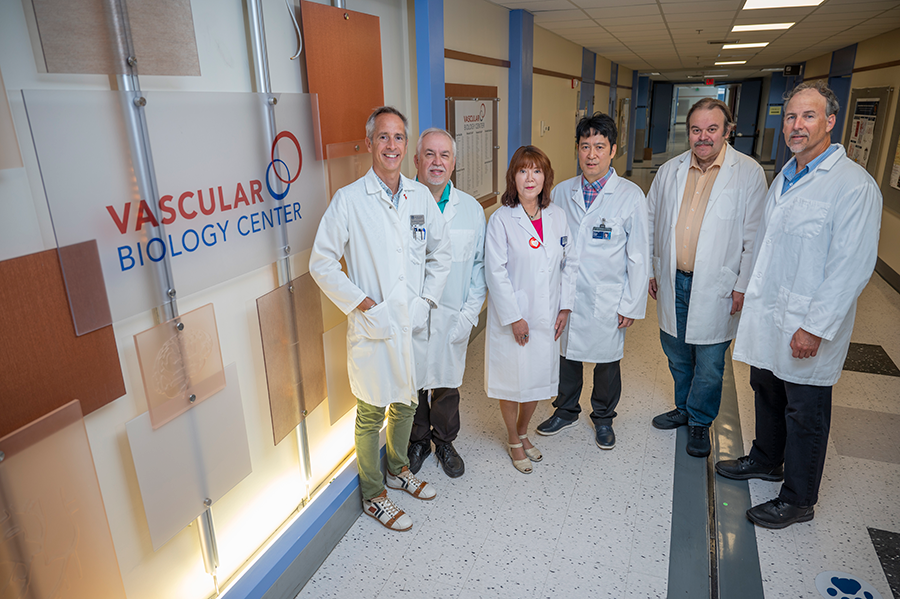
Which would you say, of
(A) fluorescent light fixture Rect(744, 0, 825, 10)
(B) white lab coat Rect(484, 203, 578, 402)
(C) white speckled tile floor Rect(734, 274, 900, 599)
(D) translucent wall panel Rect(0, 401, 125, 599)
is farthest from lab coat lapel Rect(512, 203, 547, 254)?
(A) fluorescent light fixture Rect(744, 0, 825, 10)

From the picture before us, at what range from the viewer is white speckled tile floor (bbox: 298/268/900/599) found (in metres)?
1.99

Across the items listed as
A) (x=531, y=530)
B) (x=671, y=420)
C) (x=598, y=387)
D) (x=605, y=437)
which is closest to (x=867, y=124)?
(x=671, y=420)

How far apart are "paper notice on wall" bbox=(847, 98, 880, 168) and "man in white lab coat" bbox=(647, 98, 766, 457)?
176 inches

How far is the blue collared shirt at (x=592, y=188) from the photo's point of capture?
8.36 ft

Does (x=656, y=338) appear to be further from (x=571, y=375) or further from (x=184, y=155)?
(x=184, y=155)

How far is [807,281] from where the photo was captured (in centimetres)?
205

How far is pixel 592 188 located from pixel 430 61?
102cm

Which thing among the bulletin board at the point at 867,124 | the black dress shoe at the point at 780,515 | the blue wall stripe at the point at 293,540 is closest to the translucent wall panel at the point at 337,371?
the blue wall stripe at the point at 293,540

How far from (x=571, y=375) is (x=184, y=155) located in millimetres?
2096

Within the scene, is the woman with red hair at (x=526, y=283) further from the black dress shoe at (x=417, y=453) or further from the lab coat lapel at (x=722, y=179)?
the lab coat lapel at (x=722, y=179)

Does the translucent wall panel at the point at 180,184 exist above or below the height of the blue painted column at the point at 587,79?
below

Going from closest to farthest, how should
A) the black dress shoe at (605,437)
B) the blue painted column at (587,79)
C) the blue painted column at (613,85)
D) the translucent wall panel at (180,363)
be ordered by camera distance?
the translucent wall panel at (180,363) < the black dress shoe at (605,437) < the blue painted column at (587,79) < the blue painted column at (613,85)

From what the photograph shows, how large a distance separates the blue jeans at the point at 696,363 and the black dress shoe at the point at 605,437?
1.31 feet

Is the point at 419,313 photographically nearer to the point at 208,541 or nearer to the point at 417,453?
the point at 417,453
